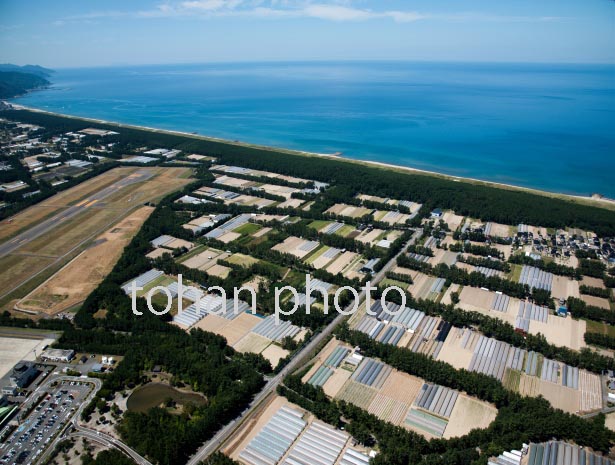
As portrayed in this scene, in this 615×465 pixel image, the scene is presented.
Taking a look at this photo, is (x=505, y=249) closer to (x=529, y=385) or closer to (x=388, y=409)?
(x=529, y=385)

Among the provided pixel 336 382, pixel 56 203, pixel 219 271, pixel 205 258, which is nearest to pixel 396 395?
pixel 336 382

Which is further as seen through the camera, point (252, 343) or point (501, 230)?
point (501, 230)

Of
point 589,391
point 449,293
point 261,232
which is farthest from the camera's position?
point 261,232

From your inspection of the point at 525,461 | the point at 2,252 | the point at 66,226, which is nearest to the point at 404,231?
the point at 525,461

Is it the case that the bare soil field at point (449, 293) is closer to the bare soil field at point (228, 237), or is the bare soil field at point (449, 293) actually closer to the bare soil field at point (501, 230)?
the bare soil field at point (501, 230)

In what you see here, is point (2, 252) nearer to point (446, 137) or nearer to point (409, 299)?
point (409, 299)

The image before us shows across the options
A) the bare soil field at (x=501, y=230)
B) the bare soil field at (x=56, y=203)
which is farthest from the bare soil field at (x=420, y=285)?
the bare soil field at (x=56, y=203)

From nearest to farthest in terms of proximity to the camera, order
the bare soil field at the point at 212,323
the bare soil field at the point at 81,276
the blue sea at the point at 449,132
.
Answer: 1. the bare soil field at the point at 212,323
2. the bare soil field at the point at 81,276
3. the blue sea at the point at 449,132
